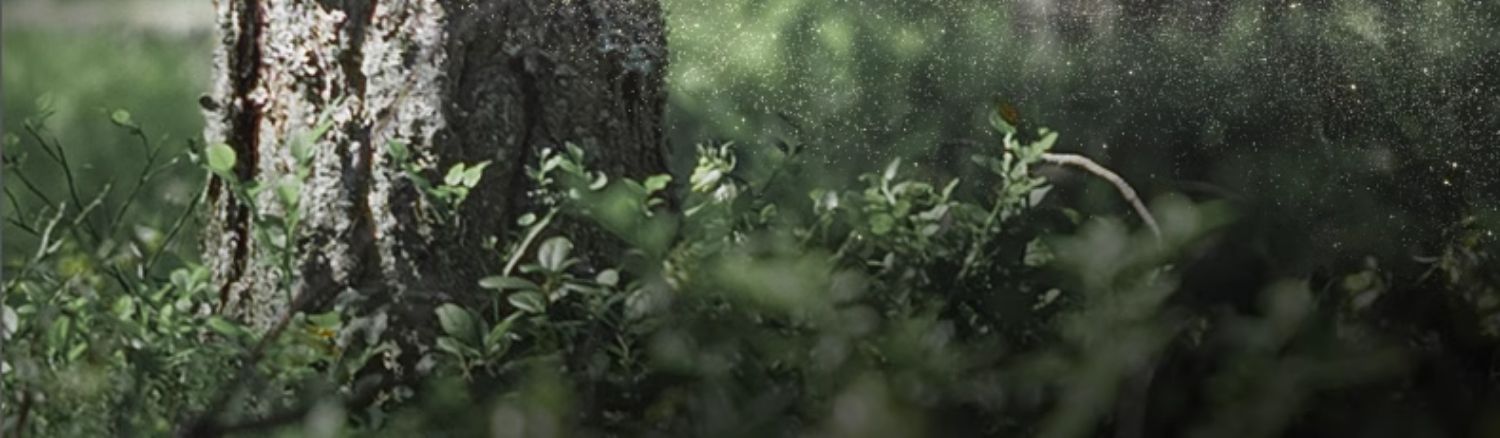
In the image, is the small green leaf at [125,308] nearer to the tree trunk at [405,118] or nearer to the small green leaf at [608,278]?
the tree trunk at [405,118]

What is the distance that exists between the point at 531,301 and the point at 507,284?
0.02 m

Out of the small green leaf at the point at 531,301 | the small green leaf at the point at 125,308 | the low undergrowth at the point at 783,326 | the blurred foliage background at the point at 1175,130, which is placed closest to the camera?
the low undergrowth at the point at 783,326

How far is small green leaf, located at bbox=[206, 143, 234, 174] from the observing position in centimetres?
186

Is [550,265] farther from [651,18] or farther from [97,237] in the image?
[97,237]

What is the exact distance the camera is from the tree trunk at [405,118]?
1769 mm

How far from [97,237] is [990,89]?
29.8 inches

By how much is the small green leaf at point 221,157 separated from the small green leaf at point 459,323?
223 mm

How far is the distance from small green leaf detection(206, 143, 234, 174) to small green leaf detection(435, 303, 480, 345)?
22 cm

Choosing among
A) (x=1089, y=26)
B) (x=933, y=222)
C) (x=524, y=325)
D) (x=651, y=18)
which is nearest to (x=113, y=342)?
(x=524, y=325)

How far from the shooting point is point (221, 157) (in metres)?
1.86

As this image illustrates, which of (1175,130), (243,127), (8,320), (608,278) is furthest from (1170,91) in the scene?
(8,320)

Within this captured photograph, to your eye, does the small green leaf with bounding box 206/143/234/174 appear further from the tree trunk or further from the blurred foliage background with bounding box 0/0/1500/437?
the blurred foliage background with bounding box 0/0/1500/437

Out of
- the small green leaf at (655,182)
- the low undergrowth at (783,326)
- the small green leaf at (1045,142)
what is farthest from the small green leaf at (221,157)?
the small green leaf at (1045,142)

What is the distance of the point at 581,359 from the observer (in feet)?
5.72
